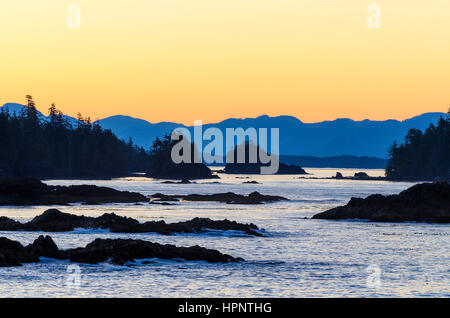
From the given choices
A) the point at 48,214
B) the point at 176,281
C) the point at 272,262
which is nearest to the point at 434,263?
the point at 272,262

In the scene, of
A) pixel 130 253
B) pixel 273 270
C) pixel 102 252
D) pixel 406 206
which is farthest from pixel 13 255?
pixel 406 206

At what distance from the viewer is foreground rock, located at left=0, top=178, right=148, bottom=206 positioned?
8712cm

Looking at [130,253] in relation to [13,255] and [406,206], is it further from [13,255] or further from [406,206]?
[406,206]

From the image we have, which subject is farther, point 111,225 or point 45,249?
point 111,225

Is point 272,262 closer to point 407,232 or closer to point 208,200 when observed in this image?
point 407,232

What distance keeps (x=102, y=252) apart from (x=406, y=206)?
41146 millimetres

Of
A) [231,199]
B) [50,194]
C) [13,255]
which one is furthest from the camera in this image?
[231,199]

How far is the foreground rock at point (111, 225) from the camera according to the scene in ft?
165

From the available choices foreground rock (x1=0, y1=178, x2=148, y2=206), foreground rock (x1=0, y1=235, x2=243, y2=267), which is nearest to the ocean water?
foreground rock (x1=0, y1=235, x2=243, y2=267)

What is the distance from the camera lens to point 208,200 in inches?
3957

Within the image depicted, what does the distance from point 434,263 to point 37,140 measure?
172 m

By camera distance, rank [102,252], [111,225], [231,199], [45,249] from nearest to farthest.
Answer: [102,252] → [45,249] → [111,225] → [231,199]

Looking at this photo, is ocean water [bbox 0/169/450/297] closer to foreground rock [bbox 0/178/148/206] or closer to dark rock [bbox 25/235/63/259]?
dark rock [bbox 25/235/63/259]

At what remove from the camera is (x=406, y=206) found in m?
68.5
